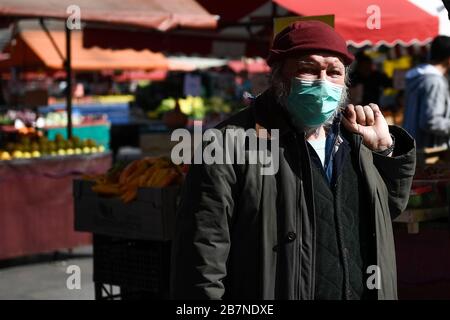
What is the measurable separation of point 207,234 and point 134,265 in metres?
2.78

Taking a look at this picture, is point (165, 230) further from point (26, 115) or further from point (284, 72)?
point (26, 115)

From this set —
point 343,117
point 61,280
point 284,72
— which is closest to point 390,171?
point 343,117

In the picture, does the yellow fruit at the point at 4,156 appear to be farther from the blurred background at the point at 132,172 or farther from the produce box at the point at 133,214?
the produce box at the point at 133,214

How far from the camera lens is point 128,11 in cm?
888

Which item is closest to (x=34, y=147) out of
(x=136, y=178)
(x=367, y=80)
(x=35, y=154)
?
(x=35, y=154)

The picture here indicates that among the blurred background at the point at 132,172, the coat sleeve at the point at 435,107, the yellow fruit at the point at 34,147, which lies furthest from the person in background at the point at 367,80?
the yellow fruit at the point at 34,147

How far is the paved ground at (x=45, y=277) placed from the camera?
7777mm

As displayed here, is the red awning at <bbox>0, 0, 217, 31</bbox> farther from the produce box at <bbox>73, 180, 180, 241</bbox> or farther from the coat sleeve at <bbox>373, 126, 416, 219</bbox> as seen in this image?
the coat sleeve at <bbox>373, 126, 416, 219</bbox>

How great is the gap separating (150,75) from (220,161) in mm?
28769

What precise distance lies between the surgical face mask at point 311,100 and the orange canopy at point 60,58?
13.8m

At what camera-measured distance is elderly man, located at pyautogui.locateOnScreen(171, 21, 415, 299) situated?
2.91 metres

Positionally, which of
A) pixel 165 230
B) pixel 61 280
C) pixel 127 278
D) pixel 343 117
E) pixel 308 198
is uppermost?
pixel 343 117

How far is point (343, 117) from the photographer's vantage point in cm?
327

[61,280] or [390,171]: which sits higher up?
[390,171]
